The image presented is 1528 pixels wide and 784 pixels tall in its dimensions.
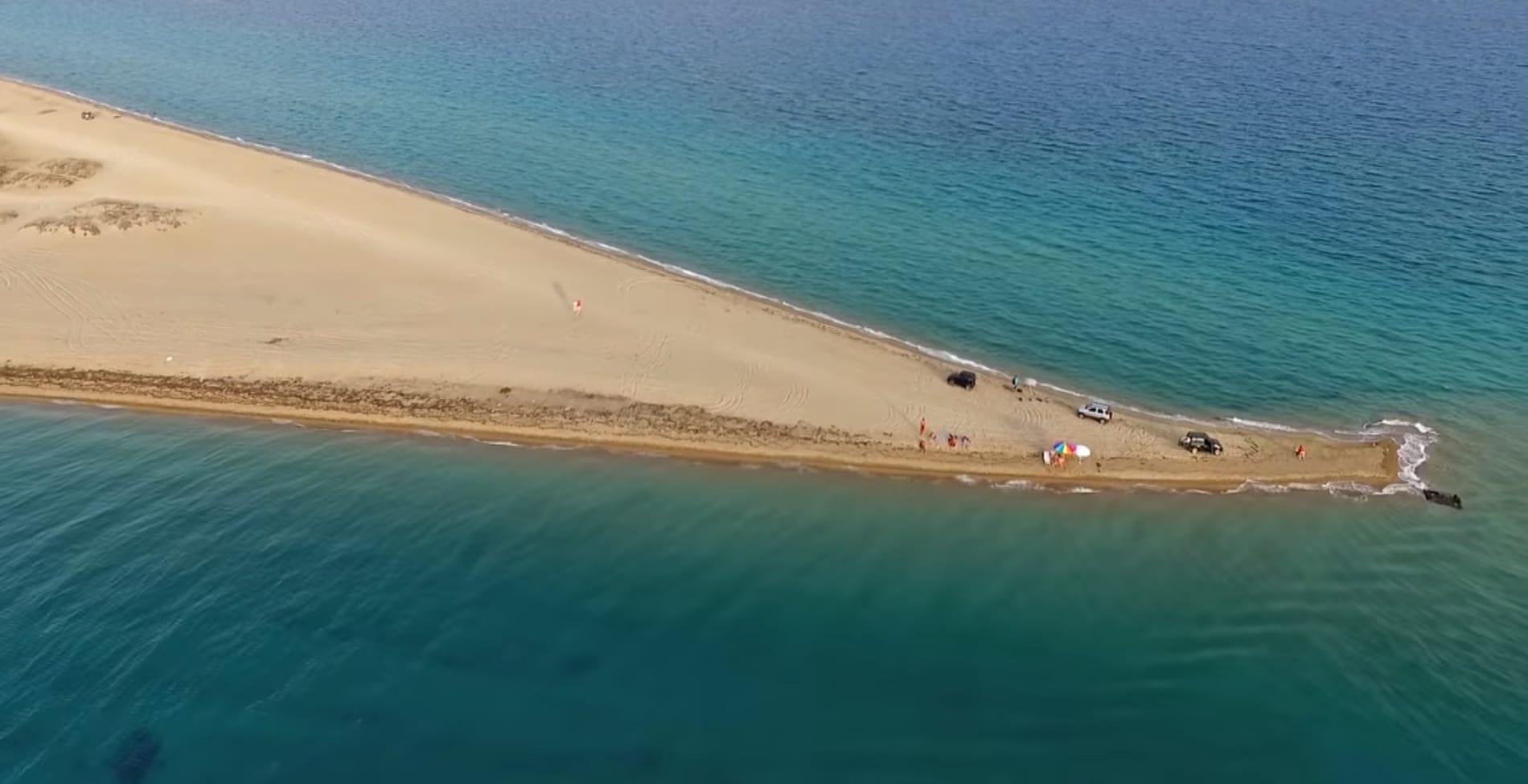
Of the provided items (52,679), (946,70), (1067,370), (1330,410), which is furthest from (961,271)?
(946,70)

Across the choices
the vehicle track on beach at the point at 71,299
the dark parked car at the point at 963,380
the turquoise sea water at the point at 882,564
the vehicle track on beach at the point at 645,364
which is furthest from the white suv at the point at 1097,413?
the vehicle track on beach at the point at 71,299

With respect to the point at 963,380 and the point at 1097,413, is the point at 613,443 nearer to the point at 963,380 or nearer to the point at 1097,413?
the point at 963,380

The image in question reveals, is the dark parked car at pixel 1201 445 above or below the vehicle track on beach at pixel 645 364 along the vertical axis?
above

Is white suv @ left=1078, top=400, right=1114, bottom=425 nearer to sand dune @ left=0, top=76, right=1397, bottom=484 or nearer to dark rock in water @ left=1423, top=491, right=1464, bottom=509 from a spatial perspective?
sand dune @ left=0, top=76, right=1397, bottom=484

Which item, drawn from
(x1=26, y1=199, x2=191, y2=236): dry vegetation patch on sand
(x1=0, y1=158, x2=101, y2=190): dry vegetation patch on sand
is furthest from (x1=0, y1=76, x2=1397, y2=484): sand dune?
(x1=0, y1=158, x2=101, y2=190): dry vegetation patch on sand

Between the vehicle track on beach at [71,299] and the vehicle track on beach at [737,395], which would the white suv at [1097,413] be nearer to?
the vehicle track on beach at [737,395]

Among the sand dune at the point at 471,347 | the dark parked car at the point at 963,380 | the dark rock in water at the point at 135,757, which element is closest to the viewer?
the dark rock in water at the point at 135,757

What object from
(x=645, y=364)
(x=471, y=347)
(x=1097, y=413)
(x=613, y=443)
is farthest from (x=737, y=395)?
(x=1097, y=413)
